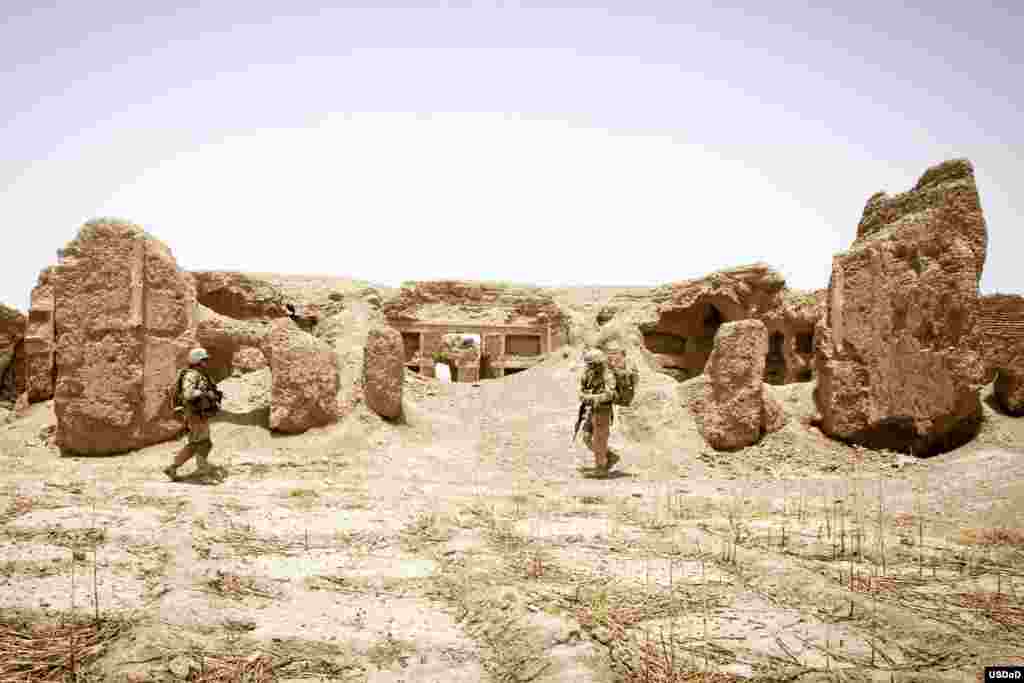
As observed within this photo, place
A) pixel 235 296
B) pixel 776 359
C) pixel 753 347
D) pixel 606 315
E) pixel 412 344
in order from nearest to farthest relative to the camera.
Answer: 1. pixel 753 347
2. pixel 235 296
3. pixel 606 315
4. pixel 412 344
5. pixel 776 359

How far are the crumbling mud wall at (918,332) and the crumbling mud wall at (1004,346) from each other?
62.4 inches

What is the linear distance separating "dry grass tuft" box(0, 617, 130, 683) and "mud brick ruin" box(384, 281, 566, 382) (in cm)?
1707

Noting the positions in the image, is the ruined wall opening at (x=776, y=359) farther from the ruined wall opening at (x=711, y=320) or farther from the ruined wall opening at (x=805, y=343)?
the ruined wall opening at (x=711, y=320)

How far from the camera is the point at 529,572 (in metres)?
4.70

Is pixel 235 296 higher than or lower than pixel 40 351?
higher

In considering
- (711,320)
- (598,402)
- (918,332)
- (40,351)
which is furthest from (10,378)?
(918,332)

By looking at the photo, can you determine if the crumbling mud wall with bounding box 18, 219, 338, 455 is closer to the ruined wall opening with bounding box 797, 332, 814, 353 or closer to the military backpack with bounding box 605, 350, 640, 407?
the military backpack with bounding box 605, 350, 640, 407

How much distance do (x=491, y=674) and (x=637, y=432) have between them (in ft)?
30.0

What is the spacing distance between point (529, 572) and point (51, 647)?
8.79 feet

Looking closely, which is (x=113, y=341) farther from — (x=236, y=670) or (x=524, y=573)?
(x=236, y=670)

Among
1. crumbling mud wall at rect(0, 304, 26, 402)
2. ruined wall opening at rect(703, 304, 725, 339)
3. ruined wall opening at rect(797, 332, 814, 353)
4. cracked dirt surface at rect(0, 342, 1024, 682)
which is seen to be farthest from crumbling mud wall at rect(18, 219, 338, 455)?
ruined wall opening at rect(797, 332, 814, 353)

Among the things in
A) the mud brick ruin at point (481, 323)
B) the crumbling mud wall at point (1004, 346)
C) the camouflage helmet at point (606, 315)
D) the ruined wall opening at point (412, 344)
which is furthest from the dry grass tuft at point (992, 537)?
the ruined wall opening at point (412, 344)

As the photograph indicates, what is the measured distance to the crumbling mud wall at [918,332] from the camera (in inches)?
414

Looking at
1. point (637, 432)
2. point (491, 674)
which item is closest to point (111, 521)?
point (491, 674)
